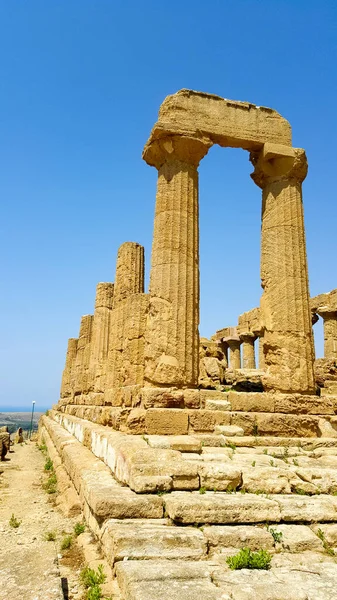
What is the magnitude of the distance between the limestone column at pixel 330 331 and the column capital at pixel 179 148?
54.7 ft

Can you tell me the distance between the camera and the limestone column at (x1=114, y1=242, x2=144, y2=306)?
574 inches

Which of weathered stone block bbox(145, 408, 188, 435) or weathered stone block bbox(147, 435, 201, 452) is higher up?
weathered stone block bbox(145, 408, 188, 435)

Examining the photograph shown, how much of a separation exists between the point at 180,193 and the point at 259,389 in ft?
15.6

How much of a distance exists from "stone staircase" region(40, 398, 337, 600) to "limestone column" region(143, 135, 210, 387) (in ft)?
6.10

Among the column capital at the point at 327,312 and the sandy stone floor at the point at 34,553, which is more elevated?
the column capital at the point at 327,312

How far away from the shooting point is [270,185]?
10242 millimetres

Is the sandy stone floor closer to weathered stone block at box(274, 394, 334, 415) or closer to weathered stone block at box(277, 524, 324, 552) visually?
weathered stone block at box(277, 524, 324, 552)

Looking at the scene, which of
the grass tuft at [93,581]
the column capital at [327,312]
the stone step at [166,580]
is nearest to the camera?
the stone step at [166,580]

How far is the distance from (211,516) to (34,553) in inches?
65.6

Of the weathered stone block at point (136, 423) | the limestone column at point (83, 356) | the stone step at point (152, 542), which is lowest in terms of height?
the stone step at point (152, 542)

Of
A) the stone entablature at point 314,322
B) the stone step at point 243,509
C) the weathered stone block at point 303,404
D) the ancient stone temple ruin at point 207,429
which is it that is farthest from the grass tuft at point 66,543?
the stone entablature at point 314,322

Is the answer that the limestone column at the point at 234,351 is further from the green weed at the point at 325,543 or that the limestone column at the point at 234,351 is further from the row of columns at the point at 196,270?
the green weed at the point at 325,543

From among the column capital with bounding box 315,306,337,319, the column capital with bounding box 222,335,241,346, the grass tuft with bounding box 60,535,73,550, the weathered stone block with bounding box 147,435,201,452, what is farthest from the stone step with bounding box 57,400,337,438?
the column capital with bounding box 222,335,241,346

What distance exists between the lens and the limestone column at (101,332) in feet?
61.2
